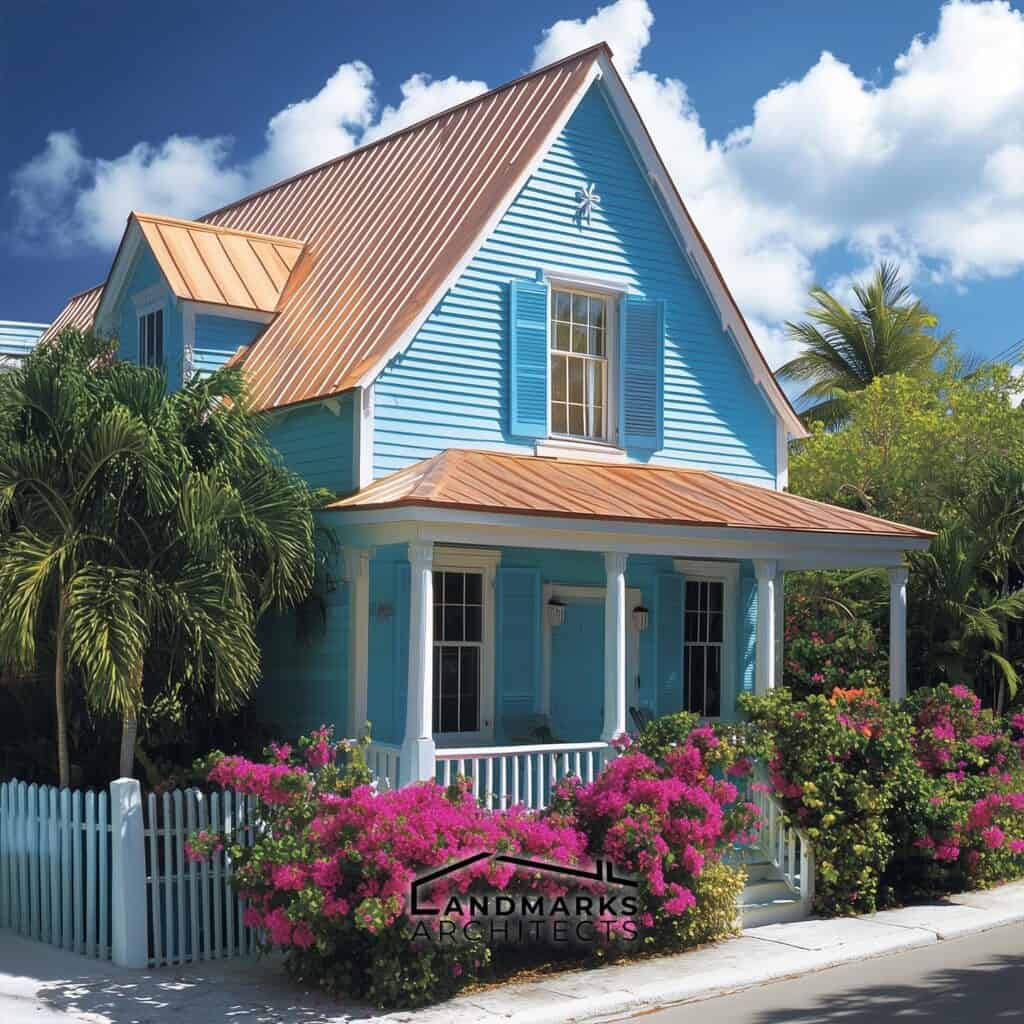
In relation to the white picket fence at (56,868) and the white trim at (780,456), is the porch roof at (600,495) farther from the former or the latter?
the white picket fence at (56,868)

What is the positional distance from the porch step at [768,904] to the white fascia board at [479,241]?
5911mm

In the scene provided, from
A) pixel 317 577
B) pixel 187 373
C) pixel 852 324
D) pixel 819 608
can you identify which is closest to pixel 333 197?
pixel 187 373

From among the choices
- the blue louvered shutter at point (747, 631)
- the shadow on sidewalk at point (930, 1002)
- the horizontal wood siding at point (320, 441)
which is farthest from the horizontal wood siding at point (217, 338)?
the shadow on sidewalk at point (930, 1002)

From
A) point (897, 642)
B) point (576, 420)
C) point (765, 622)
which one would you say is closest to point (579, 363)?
point (576, 420)

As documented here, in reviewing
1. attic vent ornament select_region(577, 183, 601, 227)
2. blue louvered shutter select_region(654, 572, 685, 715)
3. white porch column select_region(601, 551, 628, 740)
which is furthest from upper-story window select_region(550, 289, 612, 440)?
white porch column select_region(601, 551, 628, 740)

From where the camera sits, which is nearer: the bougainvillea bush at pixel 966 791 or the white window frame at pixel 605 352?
the bougainvillea bush at pixel 966 791

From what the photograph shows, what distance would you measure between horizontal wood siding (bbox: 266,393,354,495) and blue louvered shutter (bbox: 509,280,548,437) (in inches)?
76.2

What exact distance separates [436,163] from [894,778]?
9112 mm

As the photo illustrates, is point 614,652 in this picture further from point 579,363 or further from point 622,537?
point 579,363

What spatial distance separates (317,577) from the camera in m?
13.4

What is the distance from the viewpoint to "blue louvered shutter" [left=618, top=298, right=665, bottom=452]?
52.1 feet

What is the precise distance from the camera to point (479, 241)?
1471 centimetres

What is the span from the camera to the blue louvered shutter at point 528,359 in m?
15.0

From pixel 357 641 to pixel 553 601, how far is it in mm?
2818
